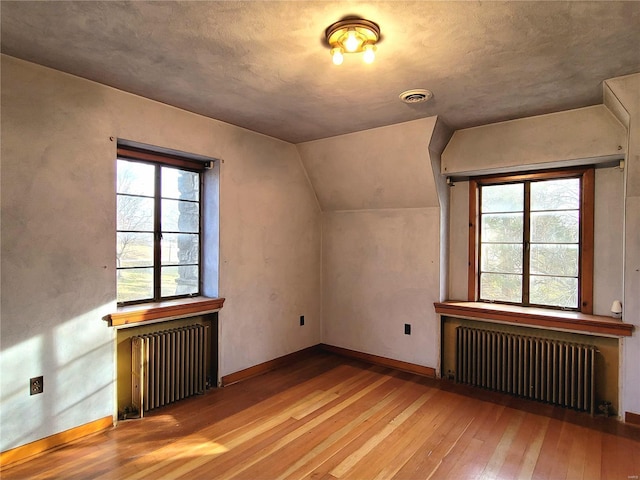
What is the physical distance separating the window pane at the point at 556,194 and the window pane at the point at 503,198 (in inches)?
4.7

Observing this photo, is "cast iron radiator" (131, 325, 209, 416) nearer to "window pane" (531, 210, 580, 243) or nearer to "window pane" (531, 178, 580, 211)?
"window pane" (531, 210, 580, 243)

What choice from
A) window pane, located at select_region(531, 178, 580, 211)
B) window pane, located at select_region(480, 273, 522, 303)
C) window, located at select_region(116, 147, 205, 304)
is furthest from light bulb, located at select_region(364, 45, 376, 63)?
window pane, located at select_region(480, 273, 522, 303)

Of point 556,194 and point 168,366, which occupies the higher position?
point 556,194

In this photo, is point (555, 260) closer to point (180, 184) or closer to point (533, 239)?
point (533, 239)

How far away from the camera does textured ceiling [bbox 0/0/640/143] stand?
1809 millimetres

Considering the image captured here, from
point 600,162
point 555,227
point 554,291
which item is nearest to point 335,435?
point 554,291

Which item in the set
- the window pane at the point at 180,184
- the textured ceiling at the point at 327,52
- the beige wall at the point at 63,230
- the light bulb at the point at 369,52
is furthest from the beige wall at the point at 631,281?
the window pane at the point at 180,184

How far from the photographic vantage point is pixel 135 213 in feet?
10.5

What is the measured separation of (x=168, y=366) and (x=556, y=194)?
394 centimetres

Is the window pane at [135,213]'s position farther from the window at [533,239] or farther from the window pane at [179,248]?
the window at [533,239]

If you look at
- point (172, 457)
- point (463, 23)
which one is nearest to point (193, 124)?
point (463, 23)

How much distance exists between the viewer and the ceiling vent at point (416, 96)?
9.12ft

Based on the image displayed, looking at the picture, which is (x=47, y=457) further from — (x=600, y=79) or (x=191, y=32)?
(x=600, y=79)

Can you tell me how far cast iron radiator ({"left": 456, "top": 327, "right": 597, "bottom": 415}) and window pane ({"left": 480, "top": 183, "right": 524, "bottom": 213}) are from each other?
128 cm
